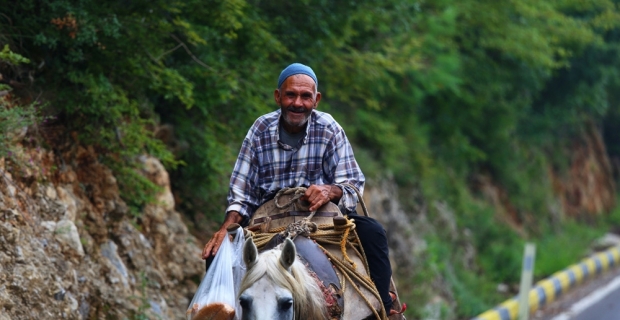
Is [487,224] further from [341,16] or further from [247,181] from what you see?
[247,181]

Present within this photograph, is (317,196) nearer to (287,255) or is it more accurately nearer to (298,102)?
(298,102)

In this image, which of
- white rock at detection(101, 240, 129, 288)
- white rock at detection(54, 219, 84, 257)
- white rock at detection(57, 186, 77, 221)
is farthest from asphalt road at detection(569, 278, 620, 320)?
white rock at detection(54, 219, 84, 257)

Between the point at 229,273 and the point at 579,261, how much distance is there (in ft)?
53.4

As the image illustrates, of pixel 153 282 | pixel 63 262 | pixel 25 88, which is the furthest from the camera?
pixel 153 282

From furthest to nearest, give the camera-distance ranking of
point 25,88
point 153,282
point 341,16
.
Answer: point 341,16 → point 153,282 → point 25,88

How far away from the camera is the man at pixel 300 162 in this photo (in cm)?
603

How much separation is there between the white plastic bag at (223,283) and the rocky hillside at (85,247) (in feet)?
5.62

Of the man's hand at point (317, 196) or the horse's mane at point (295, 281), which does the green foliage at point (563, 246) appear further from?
the horse's mane at point (295, 281)

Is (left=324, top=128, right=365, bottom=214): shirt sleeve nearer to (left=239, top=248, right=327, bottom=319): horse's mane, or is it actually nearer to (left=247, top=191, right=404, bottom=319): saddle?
(left=247, top=191, right=404, bottom=319): saddle

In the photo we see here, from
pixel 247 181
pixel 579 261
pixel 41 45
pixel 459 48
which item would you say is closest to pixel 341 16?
pixel 41 45

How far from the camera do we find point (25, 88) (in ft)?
25.4

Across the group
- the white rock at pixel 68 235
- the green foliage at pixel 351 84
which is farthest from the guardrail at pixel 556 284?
the white rock at pixel 68 235

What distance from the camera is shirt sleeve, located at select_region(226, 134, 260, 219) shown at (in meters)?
6.20

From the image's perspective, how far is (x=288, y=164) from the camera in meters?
6.18
